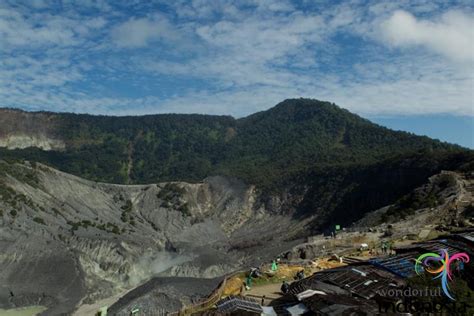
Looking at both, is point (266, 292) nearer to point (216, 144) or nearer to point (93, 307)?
point (93, 307)

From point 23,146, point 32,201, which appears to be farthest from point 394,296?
point 23,146

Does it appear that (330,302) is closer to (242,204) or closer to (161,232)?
(161,232)

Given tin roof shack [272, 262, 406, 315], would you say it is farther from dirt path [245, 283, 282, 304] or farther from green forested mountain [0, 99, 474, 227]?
green forested mountain [0, 99, 474, 227]

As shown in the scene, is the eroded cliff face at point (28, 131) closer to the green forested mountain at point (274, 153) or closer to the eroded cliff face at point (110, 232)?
the green forested mountain at point (274, 153)

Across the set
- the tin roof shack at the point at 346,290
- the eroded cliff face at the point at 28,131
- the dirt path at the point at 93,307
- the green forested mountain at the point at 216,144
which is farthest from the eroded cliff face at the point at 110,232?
the eroded cliff face at the point at 28,131

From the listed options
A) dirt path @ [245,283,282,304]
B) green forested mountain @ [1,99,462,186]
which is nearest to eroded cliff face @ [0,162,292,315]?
green forested mountain @ [1,99,462,186]
